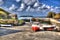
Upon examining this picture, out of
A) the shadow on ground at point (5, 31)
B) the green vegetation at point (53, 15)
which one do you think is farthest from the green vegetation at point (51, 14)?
the shadow on ground at point (5, 31)

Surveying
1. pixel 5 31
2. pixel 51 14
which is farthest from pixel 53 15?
pixel 5 31

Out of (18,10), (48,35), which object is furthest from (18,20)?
(48,35)

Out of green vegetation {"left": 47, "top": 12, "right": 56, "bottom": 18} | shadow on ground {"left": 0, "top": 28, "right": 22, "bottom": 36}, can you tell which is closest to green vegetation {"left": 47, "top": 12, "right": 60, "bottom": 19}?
green vegetation {"left": 47, "top": 12, "right": 56, "bottom": 18}

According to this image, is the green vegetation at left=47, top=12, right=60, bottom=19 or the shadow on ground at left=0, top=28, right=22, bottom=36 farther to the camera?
the green vegetation at left=47, top=12, right=60, bottom=19

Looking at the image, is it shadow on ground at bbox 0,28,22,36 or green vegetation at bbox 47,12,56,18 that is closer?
shadow on ground at bbox 0,28,22,36

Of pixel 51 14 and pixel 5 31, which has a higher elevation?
pixel 51 14

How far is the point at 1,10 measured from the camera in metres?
4.65

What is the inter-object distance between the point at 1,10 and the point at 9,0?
40cm

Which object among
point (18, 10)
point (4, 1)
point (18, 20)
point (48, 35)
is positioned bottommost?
point (48, 35)

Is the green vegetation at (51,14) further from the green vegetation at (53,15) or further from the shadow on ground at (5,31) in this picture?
the shadow on ground at (5,31)

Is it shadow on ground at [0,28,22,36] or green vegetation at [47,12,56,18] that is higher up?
green vegetation at [47,12,56,18]

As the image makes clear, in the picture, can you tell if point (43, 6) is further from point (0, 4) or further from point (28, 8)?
point (0, 4)

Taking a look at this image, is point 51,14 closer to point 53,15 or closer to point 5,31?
point 53,15

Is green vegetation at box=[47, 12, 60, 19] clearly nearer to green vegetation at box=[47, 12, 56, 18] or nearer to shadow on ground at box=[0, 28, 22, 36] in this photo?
green vegetation at box=[47, 12, 56, 18]
